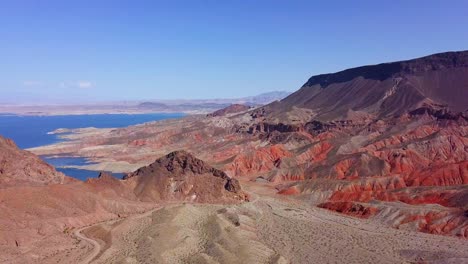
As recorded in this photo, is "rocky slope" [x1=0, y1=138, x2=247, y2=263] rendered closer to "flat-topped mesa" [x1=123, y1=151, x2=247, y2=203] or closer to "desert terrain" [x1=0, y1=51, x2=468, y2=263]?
"flat-topped mesa" [x1=123, y1=151, x2=247, y2=203]

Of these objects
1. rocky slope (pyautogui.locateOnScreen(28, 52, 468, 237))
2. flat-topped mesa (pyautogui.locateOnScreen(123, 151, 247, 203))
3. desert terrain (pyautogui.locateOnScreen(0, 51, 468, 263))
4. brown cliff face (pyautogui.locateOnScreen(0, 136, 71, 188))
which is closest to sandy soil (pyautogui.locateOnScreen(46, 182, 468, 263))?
desert terrain (pyautogui.locateOnScreen(0, 51, 468, 263))

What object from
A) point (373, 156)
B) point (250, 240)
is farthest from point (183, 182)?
point (373, 156)

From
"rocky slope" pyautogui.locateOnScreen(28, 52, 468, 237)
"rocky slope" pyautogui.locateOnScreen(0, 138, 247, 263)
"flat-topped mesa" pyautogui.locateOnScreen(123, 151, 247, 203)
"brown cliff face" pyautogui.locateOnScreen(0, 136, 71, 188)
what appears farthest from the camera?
"flat-topped mesa" pyautogui.locateOnScreen(123, 151, 247, 203)

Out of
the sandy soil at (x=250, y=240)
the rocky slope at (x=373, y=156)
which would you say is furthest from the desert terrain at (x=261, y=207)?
the rocky slope at (x=373, y=156)

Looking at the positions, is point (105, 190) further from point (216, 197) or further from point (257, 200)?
point (257, 200)

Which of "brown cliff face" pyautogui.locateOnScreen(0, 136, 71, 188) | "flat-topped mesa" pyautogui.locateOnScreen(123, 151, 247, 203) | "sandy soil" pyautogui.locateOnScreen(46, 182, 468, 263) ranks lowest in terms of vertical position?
"sandy soil" pyautogui.locateOnScreen(46, 182, 468, 263)

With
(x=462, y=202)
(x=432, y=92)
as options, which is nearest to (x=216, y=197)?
(x=462, y=202)

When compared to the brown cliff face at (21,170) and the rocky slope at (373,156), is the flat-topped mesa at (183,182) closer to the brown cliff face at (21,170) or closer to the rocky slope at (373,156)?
the brown cliff face at (21,170)

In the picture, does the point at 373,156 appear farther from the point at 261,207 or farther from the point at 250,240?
A: the point at 250,240
